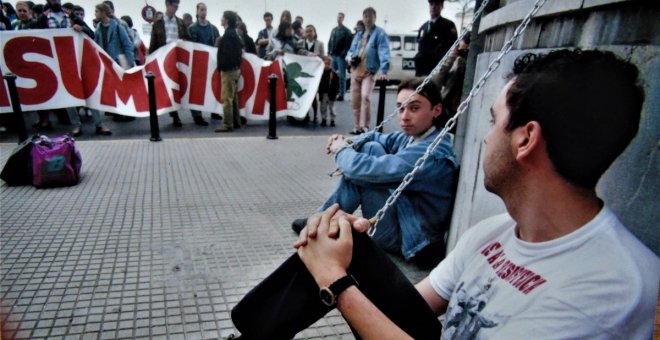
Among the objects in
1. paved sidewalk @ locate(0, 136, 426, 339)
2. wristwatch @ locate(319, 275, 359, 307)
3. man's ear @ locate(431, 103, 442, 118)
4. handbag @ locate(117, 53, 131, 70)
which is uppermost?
man's ear @ locate(431, 103, 442, 118)

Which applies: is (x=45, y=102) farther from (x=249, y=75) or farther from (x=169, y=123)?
(x=249, y=75)

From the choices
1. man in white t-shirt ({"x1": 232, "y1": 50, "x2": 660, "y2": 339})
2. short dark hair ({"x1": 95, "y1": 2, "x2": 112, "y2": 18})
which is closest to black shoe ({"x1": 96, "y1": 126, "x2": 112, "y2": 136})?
short dark hair ({"x1": 95, "y1": 2, "x2": 112, "y2": 18})

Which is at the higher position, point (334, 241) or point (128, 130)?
point (334, 241)

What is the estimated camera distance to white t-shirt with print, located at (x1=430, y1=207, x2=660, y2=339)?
0.92 meters

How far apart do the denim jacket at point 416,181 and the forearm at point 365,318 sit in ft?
5.09

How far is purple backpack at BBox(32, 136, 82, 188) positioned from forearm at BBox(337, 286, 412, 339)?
14.2ft

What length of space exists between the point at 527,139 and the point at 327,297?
28.7 inches

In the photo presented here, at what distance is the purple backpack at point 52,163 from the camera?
4488 mm

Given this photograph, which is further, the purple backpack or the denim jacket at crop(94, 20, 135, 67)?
the denim jacket at crop(94, 20, 135, 67)

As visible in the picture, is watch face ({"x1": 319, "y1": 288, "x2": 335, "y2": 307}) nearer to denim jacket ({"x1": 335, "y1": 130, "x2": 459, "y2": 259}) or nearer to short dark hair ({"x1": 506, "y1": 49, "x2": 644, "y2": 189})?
short dark hair ({"x1": 506, "y1": 49, "x2": 644, "y2": 189})

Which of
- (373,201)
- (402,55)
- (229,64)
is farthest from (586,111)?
(402,55)

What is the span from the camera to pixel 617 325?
0.91 m

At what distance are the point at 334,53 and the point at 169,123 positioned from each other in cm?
445

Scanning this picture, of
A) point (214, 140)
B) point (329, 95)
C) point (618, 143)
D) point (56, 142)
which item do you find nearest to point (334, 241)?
point (618, 143)
